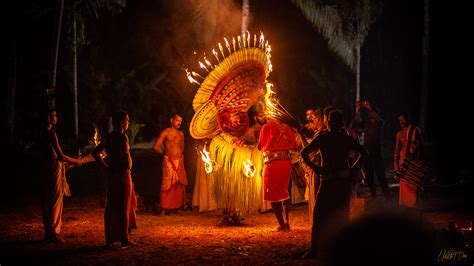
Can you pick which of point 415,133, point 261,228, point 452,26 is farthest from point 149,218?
point 452,26

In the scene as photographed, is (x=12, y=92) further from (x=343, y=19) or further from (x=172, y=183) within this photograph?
(x=172, y=183)

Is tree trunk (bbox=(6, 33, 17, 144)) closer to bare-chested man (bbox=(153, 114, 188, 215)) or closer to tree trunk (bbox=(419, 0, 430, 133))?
bare-chested man (bbox=(153, 114, 188, 215))

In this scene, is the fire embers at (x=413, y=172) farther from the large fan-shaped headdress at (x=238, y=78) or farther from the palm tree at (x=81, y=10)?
the palm tree at (x=81, y=10)

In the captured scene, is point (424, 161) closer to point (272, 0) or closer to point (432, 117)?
point (272, 0)

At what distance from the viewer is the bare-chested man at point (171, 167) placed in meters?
10.7

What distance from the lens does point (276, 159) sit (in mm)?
8570

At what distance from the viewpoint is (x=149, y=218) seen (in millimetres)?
10219

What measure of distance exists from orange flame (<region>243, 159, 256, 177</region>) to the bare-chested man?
2.09 metres

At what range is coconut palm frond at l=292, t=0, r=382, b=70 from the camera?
1653 cm

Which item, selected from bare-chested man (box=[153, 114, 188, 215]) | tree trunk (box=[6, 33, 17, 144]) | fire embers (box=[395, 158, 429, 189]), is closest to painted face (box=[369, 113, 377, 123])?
fire embers (box=[395, 158, 429, 189])

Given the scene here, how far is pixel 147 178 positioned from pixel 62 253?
28.0ft

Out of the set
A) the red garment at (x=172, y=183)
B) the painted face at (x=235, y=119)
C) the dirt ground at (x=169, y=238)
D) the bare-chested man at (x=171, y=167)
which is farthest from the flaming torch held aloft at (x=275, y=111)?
the red garment at (x=172, y=183)

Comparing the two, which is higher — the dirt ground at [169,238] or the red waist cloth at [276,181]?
the red waist cloth at [276,181]

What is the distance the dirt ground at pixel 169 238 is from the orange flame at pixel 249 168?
930mm
